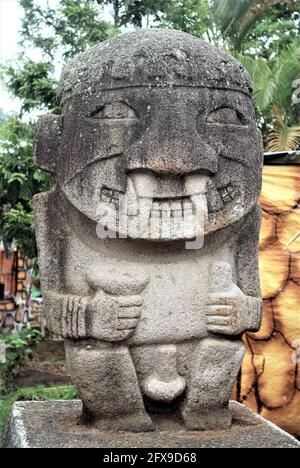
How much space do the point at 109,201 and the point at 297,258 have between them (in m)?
2.49

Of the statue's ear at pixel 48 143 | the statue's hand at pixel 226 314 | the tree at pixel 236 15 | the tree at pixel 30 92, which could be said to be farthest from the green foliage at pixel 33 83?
the statue's hand at pixel 226 314

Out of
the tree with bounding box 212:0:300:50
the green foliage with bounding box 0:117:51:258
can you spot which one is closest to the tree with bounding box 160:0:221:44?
the tree with bounding box 212:0:300:50

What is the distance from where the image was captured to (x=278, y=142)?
8.44 m

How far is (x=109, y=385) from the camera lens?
3422 millimetres

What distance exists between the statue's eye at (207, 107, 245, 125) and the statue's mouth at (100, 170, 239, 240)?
1.03 ft

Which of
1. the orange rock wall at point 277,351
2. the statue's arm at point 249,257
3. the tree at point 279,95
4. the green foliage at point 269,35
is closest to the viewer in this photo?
the statue's arm at point 249,257

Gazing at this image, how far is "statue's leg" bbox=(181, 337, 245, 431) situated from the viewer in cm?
353

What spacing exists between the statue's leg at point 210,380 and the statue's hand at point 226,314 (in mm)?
80

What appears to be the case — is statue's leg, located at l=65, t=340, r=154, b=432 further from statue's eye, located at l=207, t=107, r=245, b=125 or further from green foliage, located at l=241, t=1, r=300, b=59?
green foliage, located at l=241, t=1, r=300, b=59

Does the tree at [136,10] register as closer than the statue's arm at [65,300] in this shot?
No

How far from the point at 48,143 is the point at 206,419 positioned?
1.68m

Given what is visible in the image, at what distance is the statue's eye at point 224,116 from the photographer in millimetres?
3577

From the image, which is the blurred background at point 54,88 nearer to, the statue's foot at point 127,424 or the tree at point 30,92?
the tree at point 30,92

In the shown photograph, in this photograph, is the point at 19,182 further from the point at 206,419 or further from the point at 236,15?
the point at 206,419
